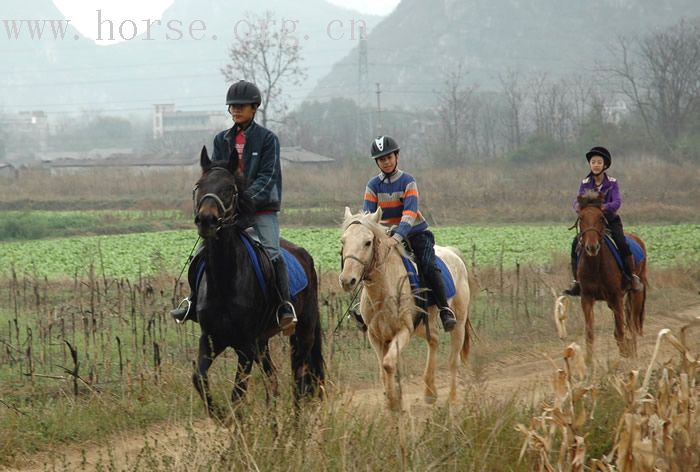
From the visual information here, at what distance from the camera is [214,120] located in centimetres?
15788

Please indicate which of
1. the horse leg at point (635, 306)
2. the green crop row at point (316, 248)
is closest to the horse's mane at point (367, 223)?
the horse leg at point (635, 306)

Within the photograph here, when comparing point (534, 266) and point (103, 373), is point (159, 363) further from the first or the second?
point (534, 266)

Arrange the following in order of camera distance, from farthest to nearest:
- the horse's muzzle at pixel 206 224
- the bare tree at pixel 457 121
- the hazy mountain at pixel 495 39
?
the hazy mountain at pixel 495 39, the bare tree at pixel 457 121, the horse's muzzle at pixel 206 224

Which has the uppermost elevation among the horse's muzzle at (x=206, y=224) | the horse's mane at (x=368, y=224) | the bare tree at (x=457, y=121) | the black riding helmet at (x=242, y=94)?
the bare tree at (x=457, y=121)

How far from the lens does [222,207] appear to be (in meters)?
8.01

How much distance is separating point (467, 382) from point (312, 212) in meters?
32.3

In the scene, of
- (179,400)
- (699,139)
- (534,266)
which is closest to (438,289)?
(179,400)

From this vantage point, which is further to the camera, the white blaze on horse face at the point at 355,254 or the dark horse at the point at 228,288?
the white blaze on horse face at the point at 355,254

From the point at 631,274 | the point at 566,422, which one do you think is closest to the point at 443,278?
the point at 631,274

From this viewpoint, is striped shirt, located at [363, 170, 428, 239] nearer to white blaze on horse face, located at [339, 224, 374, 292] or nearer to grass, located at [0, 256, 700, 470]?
white blaze on horse face, located at [339, 224, 374, 292]

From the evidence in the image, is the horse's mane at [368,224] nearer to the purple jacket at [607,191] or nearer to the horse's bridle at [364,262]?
the horse's bridle at [364,262]

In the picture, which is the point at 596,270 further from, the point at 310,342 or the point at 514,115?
the point at 514,115

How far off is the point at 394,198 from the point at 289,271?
152 cm

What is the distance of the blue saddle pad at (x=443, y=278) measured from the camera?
1006cm
